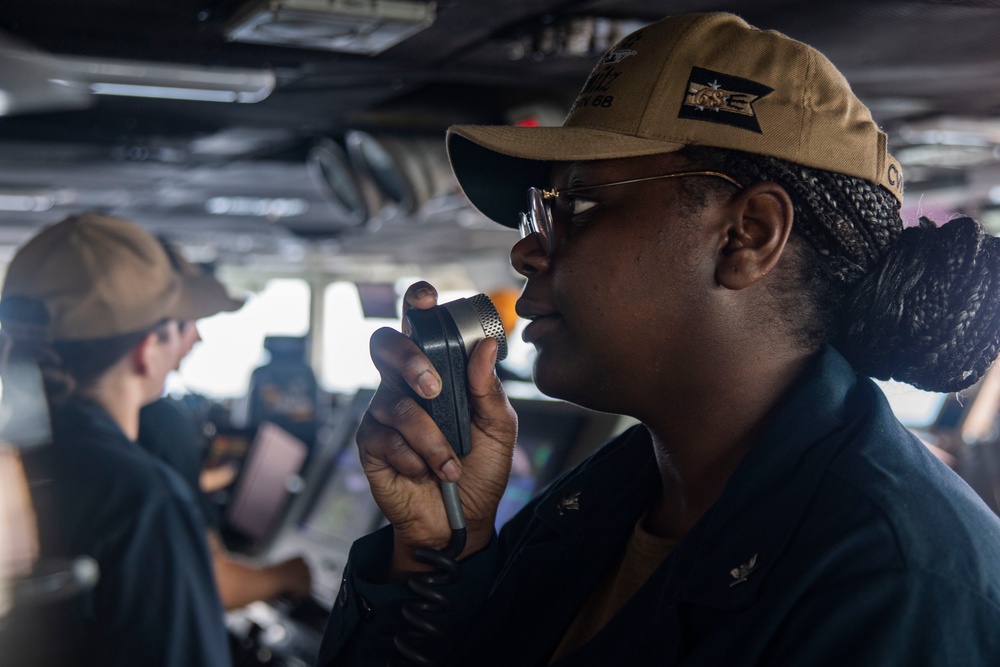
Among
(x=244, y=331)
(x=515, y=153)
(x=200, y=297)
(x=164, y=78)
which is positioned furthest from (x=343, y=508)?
(x=244, y=331)

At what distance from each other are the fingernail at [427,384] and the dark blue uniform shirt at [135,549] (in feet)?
3.52

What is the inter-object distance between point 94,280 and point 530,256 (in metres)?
1.55

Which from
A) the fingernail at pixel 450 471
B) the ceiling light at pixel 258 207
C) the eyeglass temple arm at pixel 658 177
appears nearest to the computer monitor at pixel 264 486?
the fingernail at pixel 450 471

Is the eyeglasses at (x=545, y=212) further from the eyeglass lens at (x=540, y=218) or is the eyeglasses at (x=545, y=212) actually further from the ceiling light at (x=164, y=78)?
the ceiling light at (x=164, y=78)

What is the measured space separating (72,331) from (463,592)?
4.78ft

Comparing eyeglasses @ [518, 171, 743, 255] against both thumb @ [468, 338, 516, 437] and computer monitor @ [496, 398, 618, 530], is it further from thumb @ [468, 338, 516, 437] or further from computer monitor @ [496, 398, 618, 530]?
computer monitor @ [496, 398, 618, 530]

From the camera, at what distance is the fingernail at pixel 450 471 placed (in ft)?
4.25

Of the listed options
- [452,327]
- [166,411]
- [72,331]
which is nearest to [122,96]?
[166,411]

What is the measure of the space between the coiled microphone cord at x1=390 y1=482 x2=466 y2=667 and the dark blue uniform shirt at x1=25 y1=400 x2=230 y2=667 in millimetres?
873

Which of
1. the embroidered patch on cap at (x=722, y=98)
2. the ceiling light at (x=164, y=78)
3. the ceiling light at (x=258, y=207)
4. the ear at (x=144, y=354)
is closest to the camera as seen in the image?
the embroidered patch on cap at (x=722, y=98)

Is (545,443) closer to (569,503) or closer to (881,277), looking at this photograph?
(569,503)

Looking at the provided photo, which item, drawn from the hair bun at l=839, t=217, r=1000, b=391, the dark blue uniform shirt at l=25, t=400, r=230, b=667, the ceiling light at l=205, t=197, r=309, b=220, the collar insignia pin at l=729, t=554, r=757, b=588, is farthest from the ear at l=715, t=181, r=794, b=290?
the ceiling light at l=205, t=197, r=309, b=220

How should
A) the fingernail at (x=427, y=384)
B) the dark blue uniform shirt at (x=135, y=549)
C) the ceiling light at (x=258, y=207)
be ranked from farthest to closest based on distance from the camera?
the ceiling light at (x=258, y=207) → the dark blue uniform shirt at (x=135, y=549) → the fingernail at (x=427, y=384)

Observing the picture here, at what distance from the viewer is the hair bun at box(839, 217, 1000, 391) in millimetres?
1112
